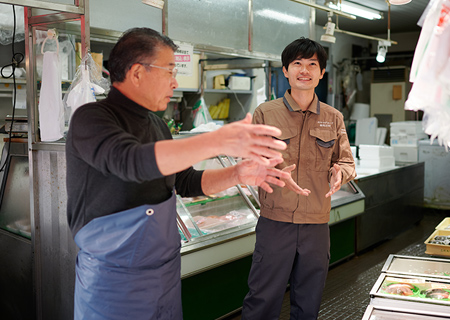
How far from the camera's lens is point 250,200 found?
4301 mm

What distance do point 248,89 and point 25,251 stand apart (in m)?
4.75

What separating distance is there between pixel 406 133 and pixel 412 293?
6579 millimetres

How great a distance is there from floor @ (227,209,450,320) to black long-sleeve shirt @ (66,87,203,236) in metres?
2.38

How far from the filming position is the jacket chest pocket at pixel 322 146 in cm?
292

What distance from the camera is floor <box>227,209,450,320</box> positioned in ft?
13.2

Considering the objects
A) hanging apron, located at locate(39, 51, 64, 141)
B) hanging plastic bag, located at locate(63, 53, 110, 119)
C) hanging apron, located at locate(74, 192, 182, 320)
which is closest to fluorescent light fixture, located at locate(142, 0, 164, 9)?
hanging plastic bag, located at locate(63, 53, 110, 119)

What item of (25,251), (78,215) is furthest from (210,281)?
(78,215)

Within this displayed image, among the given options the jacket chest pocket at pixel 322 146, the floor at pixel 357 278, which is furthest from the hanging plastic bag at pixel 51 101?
the floor at pixel 357 278

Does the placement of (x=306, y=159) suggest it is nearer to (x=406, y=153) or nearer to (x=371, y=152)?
(x=371, y=152)

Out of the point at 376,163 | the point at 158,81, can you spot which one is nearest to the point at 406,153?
the point at 376,163

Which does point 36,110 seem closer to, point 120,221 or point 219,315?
point 120,221

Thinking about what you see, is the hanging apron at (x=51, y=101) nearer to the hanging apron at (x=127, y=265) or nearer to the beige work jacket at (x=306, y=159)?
the beige work jacket at (x=306, y=159)

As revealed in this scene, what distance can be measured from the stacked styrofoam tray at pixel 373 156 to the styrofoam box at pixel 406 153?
204 cm

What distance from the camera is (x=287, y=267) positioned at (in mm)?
2902
